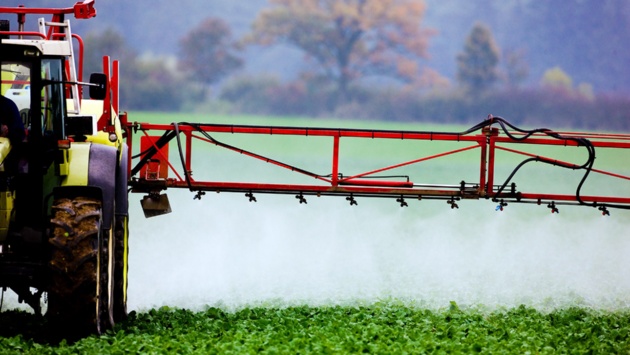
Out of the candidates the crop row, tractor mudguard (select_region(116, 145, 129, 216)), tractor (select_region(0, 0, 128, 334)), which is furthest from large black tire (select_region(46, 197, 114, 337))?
tractor mudguard (select_region(116, 145, 129, 216))

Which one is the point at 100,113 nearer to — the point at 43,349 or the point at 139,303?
the point at 43,349

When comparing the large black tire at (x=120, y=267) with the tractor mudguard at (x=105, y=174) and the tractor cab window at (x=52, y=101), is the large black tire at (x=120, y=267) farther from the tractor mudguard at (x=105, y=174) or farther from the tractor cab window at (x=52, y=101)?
the tractor cab window at (x=52, y=101)

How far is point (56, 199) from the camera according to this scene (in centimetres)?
803

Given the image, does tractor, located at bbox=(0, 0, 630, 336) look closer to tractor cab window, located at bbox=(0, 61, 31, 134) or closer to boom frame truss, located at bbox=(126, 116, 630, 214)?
tractor cab window, located at bbox=(0, 61, 31, 134)

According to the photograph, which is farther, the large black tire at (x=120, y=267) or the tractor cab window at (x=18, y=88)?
the large black tire at (x=120, y=267)

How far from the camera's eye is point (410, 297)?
38.2 ft

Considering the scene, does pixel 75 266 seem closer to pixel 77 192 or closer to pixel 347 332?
pixel 77 192

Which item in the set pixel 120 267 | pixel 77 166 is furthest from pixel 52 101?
pixel 120 267

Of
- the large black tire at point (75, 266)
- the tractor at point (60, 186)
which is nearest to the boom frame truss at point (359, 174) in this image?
the tractor at point (60, 186)

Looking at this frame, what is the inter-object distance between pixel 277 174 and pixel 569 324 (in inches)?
400

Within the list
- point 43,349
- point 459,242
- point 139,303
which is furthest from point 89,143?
point 459,242

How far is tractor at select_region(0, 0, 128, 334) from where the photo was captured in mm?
7832

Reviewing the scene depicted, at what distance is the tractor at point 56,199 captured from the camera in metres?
7.83

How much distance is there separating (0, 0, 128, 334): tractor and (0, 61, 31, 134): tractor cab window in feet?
1.14
